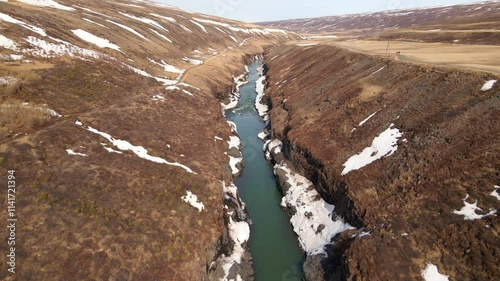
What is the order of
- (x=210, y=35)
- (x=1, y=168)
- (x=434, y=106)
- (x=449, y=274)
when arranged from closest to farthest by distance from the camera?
(x=449, y=274)
(x=1, y=168)
(x=434, y=106)
(x=210, y=35)

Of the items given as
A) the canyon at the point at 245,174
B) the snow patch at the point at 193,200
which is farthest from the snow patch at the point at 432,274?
the snow patch at the point at 193,200

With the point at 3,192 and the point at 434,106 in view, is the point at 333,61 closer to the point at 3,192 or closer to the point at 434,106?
the point at 434,106

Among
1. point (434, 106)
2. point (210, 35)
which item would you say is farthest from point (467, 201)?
point (210, 35)

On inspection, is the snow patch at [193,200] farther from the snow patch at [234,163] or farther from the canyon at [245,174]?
the snow patch at [234,163]

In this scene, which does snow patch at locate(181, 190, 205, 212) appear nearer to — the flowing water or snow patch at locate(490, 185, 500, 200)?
the flowing water

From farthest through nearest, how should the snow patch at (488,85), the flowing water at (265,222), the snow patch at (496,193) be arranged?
the snow patch at (488,85) < the flowing water at (265,222) < the snow patch at (496,193)

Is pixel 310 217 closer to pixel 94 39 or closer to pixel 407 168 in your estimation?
pixel 407 168

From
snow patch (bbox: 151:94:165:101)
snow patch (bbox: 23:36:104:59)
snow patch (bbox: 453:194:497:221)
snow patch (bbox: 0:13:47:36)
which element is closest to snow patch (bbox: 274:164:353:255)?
snow patch (bbox: 453:194:497:221)
